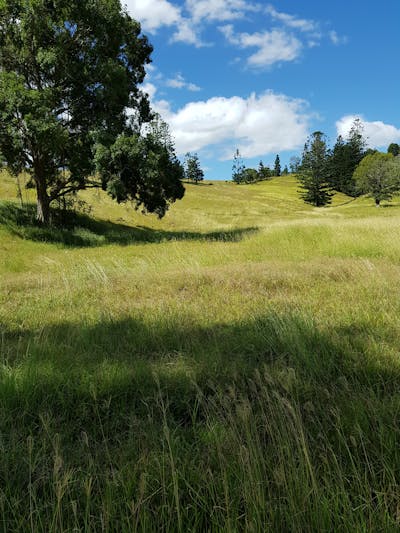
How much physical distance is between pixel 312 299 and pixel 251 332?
1899mm

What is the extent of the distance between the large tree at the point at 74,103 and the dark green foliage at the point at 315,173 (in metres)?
64.3

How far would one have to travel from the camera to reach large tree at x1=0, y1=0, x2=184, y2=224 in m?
16.9

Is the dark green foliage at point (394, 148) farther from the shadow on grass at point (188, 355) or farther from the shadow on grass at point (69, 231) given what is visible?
the shadow on grass at point (188, 355)

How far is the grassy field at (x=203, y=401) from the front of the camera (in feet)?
5.90

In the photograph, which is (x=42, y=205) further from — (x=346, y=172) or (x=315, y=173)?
(x=346, y=172)

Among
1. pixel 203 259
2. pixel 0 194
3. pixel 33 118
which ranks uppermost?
pixel 33 118

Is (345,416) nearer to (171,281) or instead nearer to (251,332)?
(251,332)

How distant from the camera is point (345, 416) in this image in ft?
8.10

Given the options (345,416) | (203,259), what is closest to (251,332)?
(345,416)

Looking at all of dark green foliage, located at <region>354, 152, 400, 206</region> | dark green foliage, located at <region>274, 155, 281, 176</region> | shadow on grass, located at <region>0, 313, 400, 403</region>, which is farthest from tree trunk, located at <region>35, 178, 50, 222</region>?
dark green foliage, located at <region>274, 155, 281, 176</region>

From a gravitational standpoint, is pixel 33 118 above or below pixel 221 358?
above

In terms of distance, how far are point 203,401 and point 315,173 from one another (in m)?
84.0

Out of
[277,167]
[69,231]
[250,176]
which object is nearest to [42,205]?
[69,231]

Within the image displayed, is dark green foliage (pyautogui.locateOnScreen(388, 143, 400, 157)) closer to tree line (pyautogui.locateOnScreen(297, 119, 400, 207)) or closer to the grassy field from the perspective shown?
tree line (pyautogui.locateOnScreen(297, 119, 400, 207))
